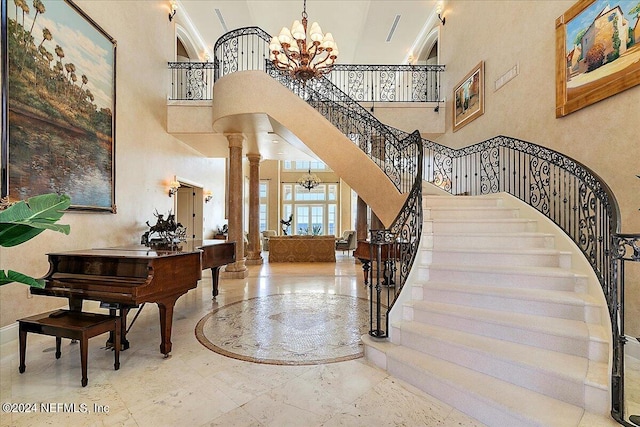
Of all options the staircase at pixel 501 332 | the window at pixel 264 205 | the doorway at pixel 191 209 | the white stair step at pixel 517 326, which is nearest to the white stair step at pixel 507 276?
the staircase at pixel 501 332

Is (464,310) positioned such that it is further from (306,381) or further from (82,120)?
(82,120)

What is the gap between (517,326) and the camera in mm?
2504

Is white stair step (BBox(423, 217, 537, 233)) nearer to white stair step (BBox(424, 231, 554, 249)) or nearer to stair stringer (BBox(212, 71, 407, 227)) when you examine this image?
white stair step (BBox(424, 231, 554, 249))

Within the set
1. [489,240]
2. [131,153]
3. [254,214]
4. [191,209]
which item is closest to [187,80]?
[131,153]

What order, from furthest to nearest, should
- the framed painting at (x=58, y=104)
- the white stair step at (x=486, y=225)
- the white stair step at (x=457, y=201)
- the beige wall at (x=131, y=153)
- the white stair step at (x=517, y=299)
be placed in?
1. the white stair step at (x=457, y=201)
2. the white stair step at (x=486, y=225)
3. the beige wall at (x=131, y=153)
4. the framed painting at (x=58, y=104)
5. the white stair step at (x=517, y=299)

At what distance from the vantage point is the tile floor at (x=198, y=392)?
2197mm

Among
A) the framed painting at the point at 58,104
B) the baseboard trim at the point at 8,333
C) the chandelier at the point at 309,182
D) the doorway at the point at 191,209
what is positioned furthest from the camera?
the chandelier at the point at 309,182

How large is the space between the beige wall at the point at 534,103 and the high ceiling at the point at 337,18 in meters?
1.41

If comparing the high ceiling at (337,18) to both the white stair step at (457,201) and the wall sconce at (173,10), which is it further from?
the white stair step at (457,201)

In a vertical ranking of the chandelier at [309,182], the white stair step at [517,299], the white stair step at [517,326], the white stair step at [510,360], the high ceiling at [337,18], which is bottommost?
the white stair step at [510,360]

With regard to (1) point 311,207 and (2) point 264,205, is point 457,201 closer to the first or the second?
(1) point 311,207

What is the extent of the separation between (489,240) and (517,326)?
139 cm

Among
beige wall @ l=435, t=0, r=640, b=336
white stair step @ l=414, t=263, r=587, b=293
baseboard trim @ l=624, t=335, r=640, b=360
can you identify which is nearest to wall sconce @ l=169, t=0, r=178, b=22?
beige wall @ l=435, t=0, r=640, b=336

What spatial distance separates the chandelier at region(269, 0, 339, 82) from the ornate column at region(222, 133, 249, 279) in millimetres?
2228
